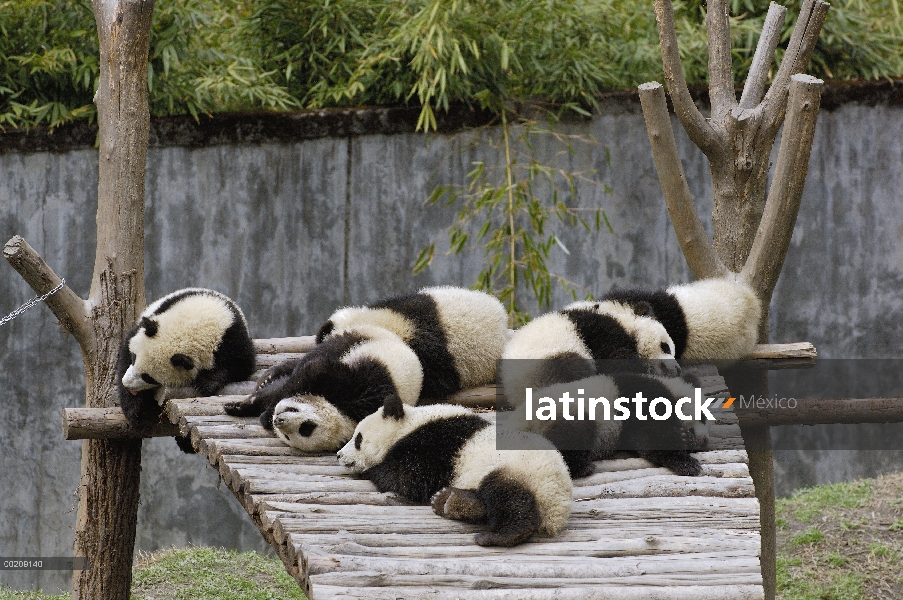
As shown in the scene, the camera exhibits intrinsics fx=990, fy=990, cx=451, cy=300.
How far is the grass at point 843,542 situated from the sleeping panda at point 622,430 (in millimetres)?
2207

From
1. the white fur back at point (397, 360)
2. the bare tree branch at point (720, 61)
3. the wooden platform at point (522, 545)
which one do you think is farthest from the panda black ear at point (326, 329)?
the bare tree branch at point (720, 61)

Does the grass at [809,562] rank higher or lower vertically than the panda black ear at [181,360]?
lower

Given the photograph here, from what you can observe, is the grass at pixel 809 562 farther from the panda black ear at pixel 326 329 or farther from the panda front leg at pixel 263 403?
the panda front leg at pixel 263 403

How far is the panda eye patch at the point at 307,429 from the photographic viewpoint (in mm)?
3021

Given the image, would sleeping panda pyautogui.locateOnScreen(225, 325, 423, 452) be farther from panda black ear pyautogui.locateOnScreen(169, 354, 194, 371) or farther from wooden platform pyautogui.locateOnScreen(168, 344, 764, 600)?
panda black ear pyautogui.locateOnScreen(169, 354, 194, 371)

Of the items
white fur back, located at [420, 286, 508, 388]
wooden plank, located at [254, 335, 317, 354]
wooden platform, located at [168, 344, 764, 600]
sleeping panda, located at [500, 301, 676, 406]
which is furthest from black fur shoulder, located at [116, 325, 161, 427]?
sleeping panda, located at [500, 301, 676, 406]

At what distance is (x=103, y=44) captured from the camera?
4246mm

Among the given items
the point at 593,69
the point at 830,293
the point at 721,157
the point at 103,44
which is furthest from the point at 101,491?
the point at 830,293

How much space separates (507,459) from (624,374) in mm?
771

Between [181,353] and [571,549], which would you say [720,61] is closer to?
[181,353]

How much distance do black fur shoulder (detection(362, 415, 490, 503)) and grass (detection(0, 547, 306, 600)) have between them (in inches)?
97.4

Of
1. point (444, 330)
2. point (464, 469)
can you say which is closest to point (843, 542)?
point (444, 330)

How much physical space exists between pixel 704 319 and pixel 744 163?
814mm

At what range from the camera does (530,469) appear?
2.52 metres
